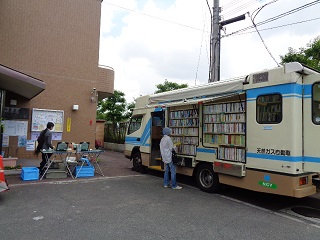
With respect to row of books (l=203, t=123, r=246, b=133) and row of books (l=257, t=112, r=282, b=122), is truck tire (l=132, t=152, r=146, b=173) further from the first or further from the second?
row of books (l=257, t=112, r=282, b=122)

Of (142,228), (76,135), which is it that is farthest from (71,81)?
(142,228)

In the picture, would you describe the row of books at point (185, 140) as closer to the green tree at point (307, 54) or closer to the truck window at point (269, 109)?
the truck window at point (269, 109)

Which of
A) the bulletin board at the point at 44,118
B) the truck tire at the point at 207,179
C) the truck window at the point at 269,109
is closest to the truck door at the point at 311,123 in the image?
the truck window at the point at 269,109

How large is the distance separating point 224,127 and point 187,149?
4.86ft

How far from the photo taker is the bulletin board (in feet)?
36.2

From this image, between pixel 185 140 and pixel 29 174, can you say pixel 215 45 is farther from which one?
pixel 29 174

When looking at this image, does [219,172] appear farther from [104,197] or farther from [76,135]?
[76,135]

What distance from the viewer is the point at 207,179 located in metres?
7.09

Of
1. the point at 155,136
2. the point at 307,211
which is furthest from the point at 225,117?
the point at 155,136

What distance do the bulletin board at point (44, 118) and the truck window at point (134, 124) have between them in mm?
3393

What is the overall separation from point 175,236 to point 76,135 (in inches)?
357

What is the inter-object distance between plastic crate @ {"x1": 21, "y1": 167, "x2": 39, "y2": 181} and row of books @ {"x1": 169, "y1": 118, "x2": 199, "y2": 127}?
4349mm

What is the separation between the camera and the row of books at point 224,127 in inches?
249

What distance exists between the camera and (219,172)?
6.47 meters
